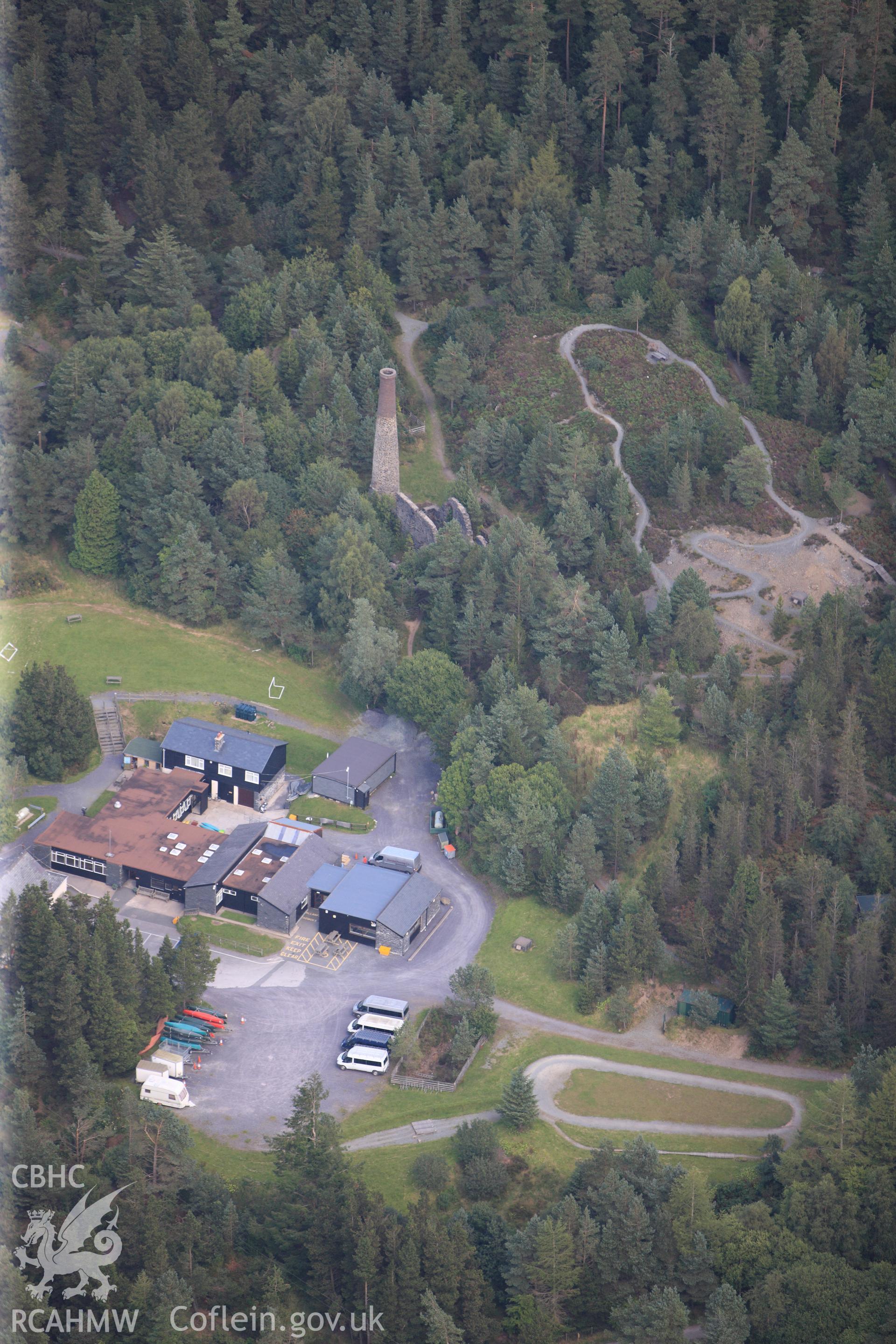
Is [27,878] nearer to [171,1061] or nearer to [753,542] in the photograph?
[171,1061]

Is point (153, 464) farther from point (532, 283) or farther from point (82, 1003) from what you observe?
point (82, 1003)

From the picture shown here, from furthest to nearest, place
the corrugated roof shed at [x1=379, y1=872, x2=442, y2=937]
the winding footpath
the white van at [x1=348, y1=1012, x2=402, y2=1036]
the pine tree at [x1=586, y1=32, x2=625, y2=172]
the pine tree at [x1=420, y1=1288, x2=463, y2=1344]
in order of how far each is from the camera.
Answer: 1. the pine tree at [x1=586, y1=32, x2=625, y2=172]
2. the winding footpath
3. the corrugated roof shed at [x1=379, y1=872, x2=442, y2=937]
4. the white van at [x1=348, y1=1012, x2=402, y2=1036]
5. the pine tree at [x1=420, y1=1288, x2=463, y2=1344]

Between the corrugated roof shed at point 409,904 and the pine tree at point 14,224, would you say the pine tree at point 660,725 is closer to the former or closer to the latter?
the corrugated roof shed at point 409,904

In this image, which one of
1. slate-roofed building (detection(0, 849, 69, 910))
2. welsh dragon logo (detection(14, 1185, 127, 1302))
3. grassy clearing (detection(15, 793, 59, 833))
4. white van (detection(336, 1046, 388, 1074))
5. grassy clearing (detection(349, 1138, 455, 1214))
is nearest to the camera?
welsh dragon logo (detection(14, 1185, 127, 1302))

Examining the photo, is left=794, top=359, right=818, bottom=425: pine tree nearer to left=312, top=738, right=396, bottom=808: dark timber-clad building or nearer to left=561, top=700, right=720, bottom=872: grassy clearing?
left=561, top=700, right=720, bottom=872: grassy clearing

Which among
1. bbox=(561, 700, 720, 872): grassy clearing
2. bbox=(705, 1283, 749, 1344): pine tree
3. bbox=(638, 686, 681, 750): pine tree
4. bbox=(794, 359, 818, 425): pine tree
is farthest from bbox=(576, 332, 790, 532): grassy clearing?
bbox=(705, 1283, 749, 1344): pine tree

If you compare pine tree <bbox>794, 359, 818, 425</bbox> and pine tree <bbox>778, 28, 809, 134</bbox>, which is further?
pine tree <bbox>778, 28, 809, 134</bbox>

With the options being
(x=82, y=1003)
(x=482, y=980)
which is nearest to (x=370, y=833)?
(x=482, y=980)
